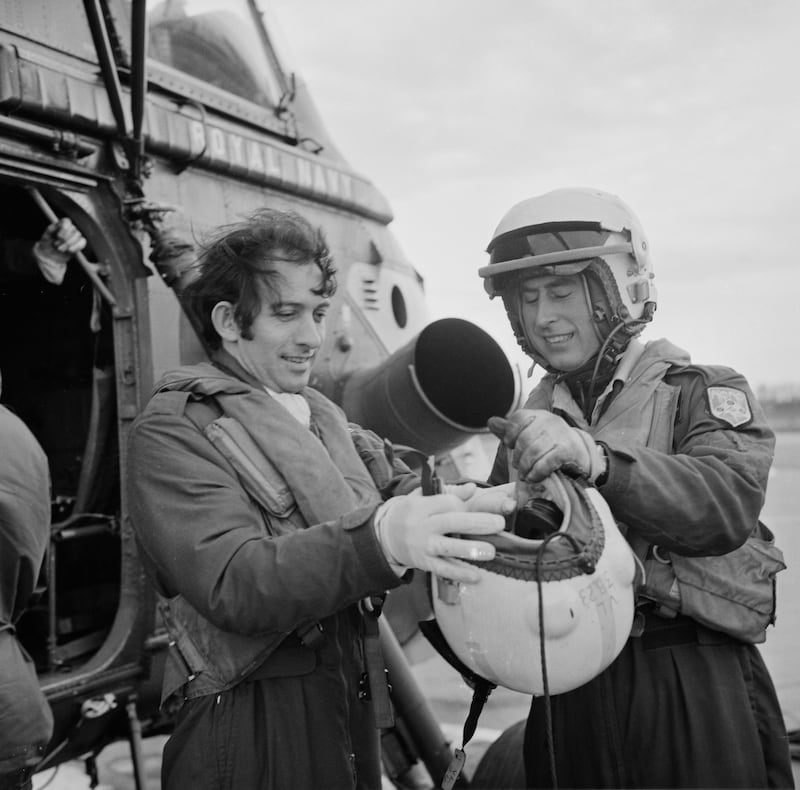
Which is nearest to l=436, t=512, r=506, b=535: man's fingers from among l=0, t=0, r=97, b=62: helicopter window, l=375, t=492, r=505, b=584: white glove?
l=375, t=492, r=505, b=584: white glove

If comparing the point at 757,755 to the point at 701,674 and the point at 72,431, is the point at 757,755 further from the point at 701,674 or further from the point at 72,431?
the point at 72,431

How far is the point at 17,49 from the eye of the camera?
260cm

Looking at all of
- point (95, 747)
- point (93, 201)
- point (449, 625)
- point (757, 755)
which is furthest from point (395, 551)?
point (95, 747)

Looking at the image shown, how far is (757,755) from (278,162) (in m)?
2.91

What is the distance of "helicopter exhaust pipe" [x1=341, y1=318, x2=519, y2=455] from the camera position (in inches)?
126

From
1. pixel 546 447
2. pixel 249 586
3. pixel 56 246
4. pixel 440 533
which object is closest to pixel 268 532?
pixel 249 586

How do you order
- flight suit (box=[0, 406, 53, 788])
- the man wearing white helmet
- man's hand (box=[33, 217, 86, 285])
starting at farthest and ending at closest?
man's hand (box=[33, 217, 86, 285]) → flight suit (box=[0, 406, 53, 788]) → the man wearing white helmet

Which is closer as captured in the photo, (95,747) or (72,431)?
(95,747)

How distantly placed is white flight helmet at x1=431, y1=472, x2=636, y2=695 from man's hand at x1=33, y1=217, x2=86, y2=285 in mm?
1916

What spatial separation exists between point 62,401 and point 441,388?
1.71 m

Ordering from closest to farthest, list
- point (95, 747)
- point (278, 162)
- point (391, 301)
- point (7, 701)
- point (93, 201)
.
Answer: point (7, 701) → point (93, 201) → point (95, 747) → point (278, 162) → point (391, 301)

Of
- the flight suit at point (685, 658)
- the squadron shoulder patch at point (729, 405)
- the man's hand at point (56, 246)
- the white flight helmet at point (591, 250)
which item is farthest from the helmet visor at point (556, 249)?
the man's hand at point (56, 246)

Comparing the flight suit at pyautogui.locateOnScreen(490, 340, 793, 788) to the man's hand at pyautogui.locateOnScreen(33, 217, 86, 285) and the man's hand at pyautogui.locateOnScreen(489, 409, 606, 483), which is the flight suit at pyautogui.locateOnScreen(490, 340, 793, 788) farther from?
the man's hand at pyautogui.locateOnScreen(33, 217, 86, 285)

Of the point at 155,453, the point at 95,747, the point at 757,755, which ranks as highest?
the point at 155,453
